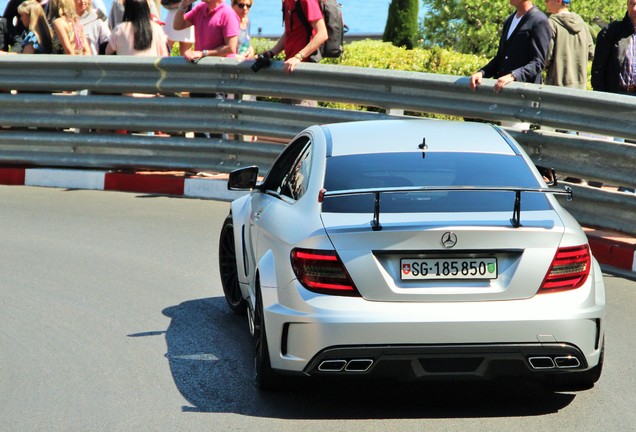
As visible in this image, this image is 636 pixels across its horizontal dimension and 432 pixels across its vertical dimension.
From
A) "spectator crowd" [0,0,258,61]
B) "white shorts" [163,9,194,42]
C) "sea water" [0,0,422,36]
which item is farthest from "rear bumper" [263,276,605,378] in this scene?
"sea water" [0,0,422,36]

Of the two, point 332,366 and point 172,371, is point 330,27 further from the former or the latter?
point 332,366

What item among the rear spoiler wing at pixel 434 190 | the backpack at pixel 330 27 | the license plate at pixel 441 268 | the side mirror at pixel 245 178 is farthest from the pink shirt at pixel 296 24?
the license plate at pixel 441 268

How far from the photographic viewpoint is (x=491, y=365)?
554 cm

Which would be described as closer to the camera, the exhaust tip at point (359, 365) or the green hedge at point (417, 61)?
the exhaust tip at point (359, 365)

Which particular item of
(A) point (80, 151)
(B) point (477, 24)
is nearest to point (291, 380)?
(A) point (80, 151)

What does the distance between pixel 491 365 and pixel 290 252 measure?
105cm

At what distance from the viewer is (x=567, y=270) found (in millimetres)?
5695

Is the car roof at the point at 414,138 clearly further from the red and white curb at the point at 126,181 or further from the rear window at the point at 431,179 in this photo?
the red and white curb at the point at 126,181

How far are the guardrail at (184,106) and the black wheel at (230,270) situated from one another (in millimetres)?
3610

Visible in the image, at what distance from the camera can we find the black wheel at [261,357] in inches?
232

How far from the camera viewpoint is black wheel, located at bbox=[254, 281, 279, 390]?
19.3 ft

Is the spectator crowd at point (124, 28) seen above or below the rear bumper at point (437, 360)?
below

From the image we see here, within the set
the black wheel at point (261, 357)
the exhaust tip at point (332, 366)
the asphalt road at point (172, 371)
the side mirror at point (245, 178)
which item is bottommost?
the asphalt road at point (172, 371)

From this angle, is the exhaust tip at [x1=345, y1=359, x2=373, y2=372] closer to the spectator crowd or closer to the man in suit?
the man in suit
